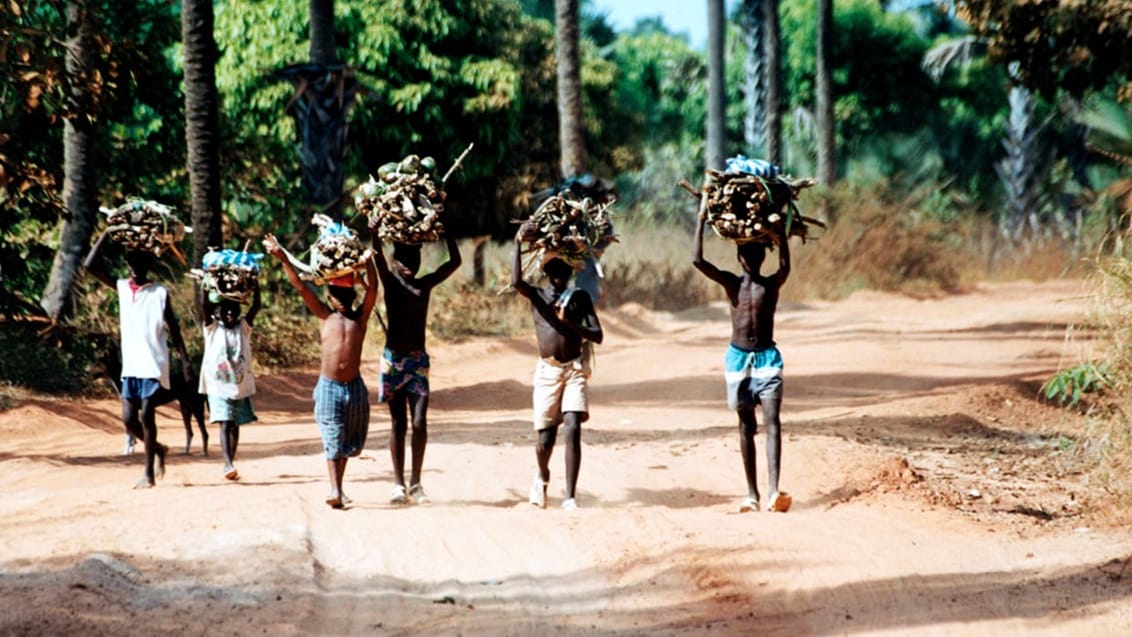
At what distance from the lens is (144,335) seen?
32.4 feet

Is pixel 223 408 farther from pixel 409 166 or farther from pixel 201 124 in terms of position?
pixel 201 124

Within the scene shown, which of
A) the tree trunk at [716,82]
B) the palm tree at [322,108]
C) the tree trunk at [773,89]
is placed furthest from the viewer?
the tree trunk at [773,89]

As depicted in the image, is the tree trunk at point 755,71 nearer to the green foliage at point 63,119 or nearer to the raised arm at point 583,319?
the green foliage at point 63,119

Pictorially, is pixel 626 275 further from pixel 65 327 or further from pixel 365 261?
pixel 365 261

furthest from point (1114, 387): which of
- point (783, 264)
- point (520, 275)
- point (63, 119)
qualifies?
point (63, 119)

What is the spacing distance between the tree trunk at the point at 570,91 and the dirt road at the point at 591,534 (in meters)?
6.61

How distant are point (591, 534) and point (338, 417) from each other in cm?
191

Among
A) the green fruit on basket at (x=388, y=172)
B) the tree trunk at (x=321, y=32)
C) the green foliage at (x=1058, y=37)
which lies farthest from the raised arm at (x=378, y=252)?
the tree trunk at (x=321, y=32)

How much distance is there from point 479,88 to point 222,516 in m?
15.7

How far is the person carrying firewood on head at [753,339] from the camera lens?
9.41 metres

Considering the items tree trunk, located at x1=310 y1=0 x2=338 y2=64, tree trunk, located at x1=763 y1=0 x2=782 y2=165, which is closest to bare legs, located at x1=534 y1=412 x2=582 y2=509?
tree trunk, located at x1=310 y1=0 x2=338 y2=64

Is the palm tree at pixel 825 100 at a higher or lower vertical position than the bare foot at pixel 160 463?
higher

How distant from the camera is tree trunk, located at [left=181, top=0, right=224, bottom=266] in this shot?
1402 cm

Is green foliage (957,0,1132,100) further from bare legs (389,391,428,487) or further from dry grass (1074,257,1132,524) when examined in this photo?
bare legs (389,391,428,487)
